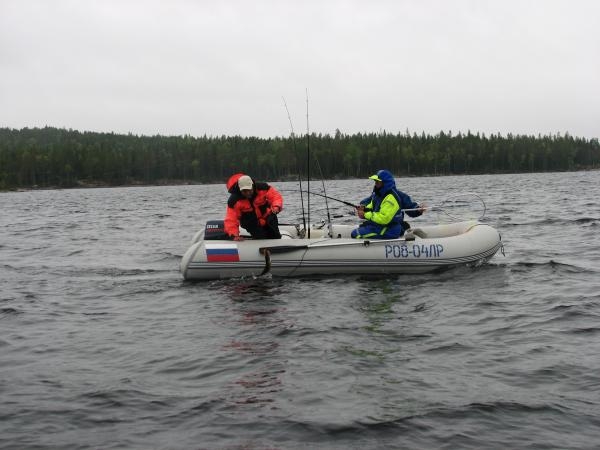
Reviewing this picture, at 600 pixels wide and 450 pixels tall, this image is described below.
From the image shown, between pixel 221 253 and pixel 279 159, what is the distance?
328ft

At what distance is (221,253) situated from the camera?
1090 centimetres

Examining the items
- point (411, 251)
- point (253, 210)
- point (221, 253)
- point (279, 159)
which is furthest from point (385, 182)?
point (279, 159)

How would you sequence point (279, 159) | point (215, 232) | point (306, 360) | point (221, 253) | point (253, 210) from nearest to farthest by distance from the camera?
point (306, 360), point (221, 253), point (253, 210), point (215, 232), point (279, 159)

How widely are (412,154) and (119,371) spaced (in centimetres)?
11054

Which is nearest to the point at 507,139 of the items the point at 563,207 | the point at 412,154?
the point at 412,154

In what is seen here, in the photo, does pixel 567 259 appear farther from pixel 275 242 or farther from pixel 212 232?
pixel 212 232

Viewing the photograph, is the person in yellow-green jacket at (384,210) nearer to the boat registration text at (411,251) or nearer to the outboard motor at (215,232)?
the boat registration text at (411,251)

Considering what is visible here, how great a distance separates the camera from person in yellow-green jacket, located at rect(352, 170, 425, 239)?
11.1 meters

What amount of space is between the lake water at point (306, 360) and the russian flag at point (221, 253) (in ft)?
1.48

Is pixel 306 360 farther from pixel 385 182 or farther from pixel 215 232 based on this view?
pixel 215 232

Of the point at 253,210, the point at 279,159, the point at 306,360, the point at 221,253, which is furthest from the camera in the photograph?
the point at 279,159

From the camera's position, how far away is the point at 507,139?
132875mm

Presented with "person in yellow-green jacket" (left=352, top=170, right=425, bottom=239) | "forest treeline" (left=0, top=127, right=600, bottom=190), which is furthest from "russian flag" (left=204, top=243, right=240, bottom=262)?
"forest treeline" (left=0, top=127, right=600, bottom=190)

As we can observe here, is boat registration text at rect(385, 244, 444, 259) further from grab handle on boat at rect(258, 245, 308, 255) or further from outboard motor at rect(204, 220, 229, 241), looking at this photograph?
outboard motor at rect(204, 220, 229, 241)
